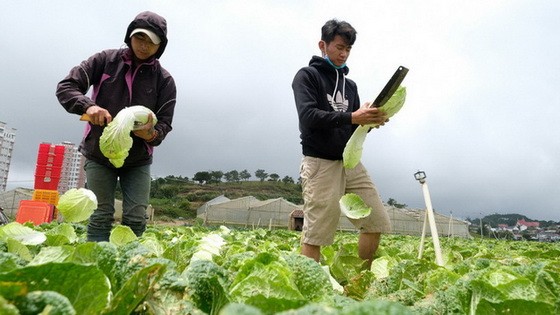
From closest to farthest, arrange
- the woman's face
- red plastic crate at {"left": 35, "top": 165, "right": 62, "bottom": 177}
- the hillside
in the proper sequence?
the woman's face, red plastic crate at {"left": 35, "top": 165, "right": 62, "bottom": 177}, the hillside

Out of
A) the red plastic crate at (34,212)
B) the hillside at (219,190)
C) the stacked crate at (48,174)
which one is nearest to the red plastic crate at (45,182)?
the stacked crate at (48,174)

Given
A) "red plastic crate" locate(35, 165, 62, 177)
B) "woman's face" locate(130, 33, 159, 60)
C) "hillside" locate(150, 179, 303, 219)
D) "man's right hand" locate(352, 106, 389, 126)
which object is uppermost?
"woman's face" locate(130, 33, 159, 60)

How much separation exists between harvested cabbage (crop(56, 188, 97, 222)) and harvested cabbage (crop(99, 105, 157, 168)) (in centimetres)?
34

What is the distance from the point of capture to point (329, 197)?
3.81m

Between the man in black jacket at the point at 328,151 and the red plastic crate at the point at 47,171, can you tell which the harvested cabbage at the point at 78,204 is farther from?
the red plastic crate at the point at 47,171

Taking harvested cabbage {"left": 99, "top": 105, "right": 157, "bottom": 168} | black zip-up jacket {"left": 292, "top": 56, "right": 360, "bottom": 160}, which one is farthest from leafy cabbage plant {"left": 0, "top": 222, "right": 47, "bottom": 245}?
black zip-up jacket {"left": 292, "top": 56, "right": 360, "bottom": 160}

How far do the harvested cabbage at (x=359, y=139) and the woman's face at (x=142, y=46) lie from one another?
1.86 meters

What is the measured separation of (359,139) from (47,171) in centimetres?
1002

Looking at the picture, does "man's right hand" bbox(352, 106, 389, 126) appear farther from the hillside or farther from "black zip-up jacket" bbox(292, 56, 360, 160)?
the hillside

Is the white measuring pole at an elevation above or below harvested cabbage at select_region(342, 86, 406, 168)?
below

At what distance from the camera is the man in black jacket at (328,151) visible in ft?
12.4

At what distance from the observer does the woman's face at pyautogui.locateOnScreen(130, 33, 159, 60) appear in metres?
3.59

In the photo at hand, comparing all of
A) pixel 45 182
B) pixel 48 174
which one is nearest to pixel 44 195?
pixel 45 182

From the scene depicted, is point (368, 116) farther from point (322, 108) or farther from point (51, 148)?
point (51, 148)
